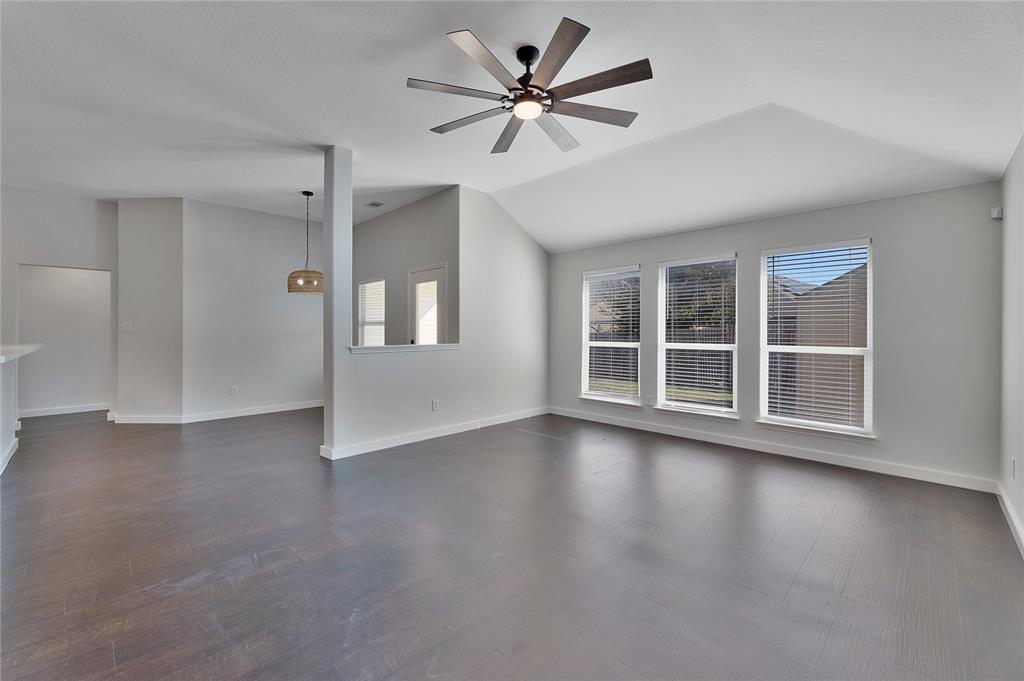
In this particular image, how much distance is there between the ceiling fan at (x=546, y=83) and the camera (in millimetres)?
2082

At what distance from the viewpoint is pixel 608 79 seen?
7.63 feet

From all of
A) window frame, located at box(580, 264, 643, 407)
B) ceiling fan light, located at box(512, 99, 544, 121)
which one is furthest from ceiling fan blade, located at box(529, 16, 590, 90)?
window frame, located at box(580, 264, 643, 407)

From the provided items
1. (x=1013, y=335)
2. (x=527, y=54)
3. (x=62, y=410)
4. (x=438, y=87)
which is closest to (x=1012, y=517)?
(x=1013, y=335)

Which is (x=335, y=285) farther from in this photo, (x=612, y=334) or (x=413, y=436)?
(x=612, y=334)

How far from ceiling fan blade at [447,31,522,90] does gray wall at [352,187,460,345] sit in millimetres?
2906

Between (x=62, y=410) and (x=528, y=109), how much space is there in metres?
7.75

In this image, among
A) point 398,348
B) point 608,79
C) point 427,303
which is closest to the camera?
point 608,79

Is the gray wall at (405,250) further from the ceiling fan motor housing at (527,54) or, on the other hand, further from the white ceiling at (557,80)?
the ceiling fan motor housing at (527,54)

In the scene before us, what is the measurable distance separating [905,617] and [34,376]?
30.3ft

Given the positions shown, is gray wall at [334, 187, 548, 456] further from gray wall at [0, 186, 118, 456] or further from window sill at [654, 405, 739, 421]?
gray wall at [0, 186, 118, 456]

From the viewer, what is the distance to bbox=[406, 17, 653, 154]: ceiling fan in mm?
2082

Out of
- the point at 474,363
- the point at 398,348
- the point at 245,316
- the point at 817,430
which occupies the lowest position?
the point at 817,430

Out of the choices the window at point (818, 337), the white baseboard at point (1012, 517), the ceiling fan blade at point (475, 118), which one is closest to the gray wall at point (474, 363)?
the ceiling fan blade at point (475, 118)

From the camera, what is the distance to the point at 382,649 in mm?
1674
